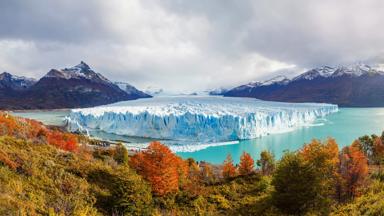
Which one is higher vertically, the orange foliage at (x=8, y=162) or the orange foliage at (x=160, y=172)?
the orange foliage at (x=8, y=162)

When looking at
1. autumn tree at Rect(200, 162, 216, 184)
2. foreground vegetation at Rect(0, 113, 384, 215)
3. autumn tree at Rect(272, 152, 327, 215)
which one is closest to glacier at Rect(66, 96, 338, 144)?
autumn tree at Rect(200, 162, 216, 184)

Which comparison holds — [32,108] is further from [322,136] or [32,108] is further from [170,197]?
[170,197]

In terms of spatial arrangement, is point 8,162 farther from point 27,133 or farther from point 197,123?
point 197,123

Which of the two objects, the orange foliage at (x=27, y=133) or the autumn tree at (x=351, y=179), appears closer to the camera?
the autumn tree at (x=351, y=179)

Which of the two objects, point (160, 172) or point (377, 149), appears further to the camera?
point (377, 149)

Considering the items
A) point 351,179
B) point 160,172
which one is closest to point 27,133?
point 160,172

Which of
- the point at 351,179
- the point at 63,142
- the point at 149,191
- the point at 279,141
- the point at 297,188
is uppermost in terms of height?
the point at 297,188

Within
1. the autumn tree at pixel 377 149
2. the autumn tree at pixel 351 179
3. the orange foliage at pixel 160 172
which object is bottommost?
the autumn tree at pixel 377 149

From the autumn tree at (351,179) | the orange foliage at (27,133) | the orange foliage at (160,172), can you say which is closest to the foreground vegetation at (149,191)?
the orange foliage at (160,172)

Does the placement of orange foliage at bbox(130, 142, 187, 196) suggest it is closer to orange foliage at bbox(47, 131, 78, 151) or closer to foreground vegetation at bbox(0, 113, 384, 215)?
foreground vegetation at bbox(0, 113, 384, 215)

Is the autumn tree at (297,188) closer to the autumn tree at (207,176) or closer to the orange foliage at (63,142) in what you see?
the autumn tree at (207,176)

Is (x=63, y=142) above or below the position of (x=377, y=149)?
above
